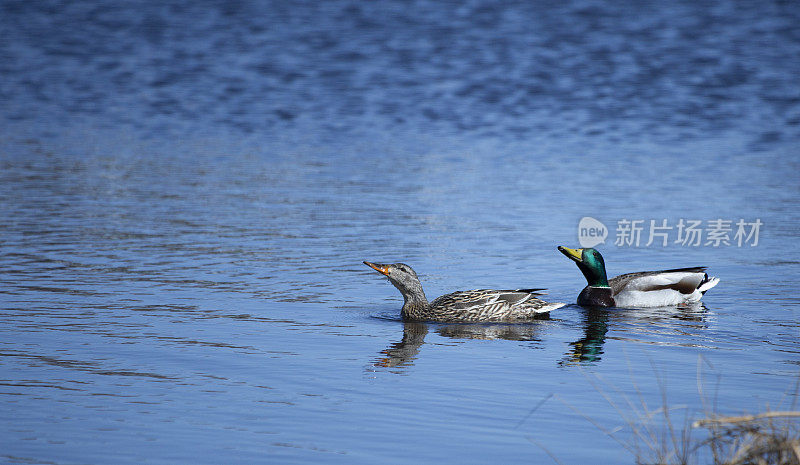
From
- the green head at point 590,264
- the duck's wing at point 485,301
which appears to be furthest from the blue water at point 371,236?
the green head at point 590,264

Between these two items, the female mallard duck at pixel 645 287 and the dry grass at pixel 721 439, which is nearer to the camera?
the dry grass at pixel 721 439

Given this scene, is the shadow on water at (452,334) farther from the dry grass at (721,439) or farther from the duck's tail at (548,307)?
the dry grass at (721,439)

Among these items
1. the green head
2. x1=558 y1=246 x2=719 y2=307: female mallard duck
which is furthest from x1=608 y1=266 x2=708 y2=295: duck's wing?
the green head

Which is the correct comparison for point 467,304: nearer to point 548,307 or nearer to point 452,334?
point 452,334

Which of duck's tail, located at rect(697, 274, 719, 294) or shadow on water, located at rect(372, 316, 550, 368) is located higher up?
duck's tail, located at rect(697, 274, 719, 294)

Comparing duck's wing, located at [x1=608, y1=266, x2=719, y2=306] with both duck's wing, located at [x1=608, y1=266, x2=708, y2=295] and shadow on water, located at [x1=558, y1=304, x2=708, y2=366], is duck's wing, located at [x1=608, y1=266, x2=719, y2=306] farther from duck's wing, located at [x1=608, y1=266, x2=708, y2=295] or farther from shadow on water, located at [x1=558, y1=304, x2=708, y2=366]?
shadow on water, located at [x1=558, y1=304, x2=708, y2=366]

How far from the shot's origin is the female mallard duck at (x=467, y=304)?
438 inches

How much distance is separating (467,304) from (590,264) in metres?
2.06

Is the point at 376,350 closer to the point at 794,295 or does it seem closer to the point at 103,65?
the point at 794,295

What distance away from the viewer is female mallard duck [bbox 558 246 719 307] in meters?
12.1
